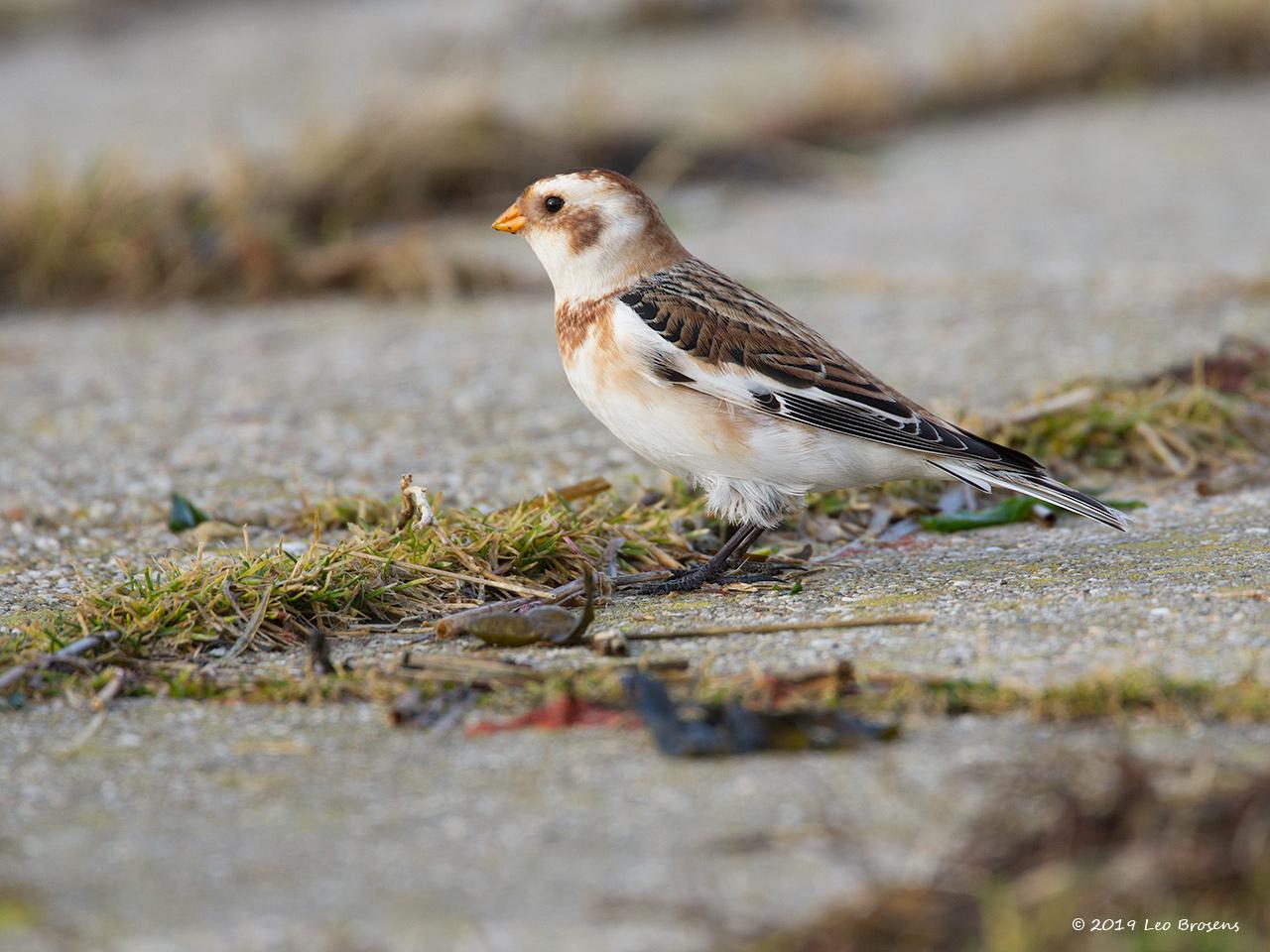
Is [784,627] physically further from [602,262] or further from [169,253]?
[169,253]

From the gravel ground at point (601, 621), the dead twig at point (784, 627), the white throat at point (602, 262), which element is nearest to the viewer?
the gravel ground at point (601, 621)

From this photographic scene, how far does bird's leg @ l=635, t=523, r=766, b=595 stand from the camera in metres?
3.51

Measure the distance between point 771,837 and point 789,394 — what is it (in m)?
1.60

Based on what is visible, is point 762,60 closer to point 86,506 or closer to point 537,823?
point 86,506

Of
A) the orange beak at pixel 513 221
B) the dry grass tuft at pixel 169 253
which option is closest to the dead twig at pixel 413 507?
the orange beak at pixel 513 221

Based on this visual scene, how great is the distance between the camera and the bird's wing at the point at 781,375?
3492mm

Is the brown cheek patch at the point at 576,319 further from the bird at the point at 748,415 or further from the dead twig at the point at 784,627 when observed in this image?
the dead twig at the point at 784,627

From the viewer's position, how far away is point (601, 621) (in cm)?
326

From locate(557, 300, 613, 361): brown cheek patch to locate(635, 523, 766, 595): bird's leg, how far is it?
576 millimetres

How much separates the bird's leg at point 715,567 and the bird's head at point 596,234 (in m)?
0.68

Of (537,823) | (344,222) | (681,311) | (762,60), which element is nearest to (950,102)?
(762,60)

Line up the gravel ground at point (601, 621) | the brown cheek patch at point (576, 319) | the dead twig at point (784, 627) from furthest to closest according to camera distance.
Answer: the brown cheek patch at point (576, 319)
the dead twig at point (784, 627)
the gravel ground at point (601, 621)

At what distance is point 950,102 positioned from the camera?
948 centimetres

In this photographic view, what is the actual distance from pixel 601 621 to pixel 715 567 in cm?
42
